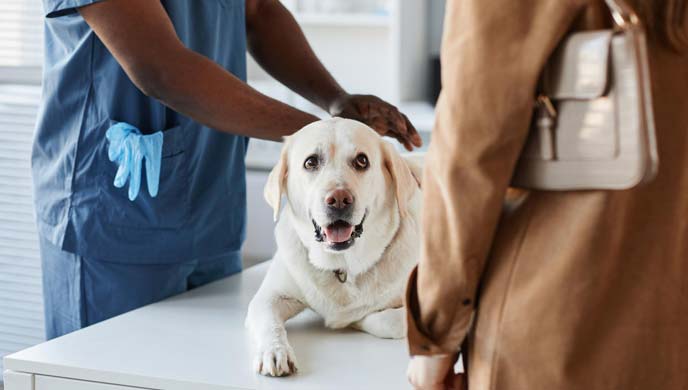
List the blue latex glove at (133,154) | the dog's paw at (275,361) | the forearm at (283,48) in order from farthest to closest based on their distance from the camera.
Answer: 1. the forearm at (283,48)
2. the blue latex glove at (133,154)
3. the dog's paw at (275,361)

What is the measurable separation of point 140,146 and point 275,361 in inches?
19.9

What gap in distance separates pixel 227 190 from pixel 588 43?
1.06 m

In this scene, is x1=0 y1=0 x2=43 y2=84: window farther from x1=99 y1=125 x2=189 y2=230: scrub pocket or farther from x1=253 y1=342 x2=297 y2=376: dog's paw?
x1=253 y1=342 x2=297 y2=376: dog's paw

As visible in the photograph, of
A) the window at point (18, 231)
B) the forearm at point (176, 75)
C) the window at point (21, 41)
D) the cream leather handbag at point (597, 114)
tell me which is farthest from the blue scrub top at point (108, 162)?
A: the window at point (21, 41)

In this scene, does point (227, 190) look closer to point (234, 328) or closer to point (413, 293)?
point (234, 328)

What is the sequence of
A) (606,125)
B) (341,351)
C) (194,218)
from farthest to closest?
(194,218)
(341,351)
(606,125)

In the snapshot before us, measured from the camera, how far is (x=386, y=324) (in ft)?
4.52

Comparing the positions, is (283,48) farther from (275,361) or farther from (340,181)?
(275,361)

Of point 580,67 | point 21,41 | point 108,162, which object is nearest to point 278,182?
point 108,162

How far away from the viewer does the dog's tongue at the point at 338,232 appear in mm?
1364

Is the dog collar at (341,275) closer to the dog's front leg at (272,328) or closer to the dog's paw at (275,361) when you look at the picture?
the dog's front leg at (272,328)

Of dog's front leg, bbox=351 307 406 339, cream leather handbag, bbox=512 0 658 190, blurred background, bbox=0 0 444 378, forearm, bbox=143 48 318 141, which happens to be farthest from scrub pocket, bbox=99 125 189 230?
blurred background, bbox=0 0 444 378

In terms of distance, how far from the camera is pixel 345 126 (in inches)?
55.2

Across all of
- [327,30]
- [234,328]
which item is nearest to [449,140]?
[234,328]
